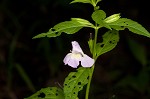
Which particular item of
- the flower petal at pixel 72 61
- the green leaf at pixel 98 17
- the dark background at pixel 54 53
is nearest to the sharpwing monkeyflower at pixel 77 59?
the flower petal at pixel 72 61

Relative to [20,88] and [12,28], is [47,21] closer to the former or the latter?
[12,28]

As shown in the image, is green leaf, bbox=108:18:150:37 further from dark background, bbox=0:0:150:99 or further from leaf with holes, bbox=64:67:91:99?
dark background, bbox=0:0:150:99

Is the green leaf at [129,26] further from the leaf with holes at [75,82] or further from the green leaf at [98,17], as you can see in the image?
the leaf with holes at [75,82]

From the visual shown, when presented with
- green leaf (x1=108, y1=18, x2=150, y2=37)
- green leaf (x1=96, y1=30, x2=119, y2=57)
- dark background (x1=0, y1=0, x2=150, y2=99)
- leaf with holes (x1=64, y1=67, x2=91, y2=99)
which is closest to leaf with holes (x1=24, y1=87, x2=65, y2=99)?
leaf with holes (x1=64, y1=67, x2=91, y2=99)

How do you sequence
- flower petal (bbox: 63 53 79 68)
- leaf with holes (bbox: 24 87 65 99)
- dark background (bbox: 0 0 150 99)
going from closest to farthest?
flower petal (bbox: 63 53 79 68) < leaf with holes (bbox: 24 87 65 99) < dark background (bbox: 0 0 150 99)

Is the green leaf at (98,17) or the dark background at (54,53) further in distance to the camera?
the dark background at (54,53)

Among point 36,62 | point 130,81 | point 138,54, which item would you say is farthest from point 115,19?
point 36,62
